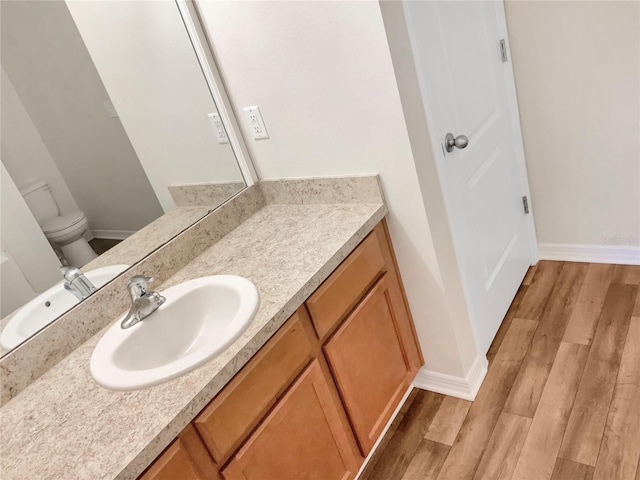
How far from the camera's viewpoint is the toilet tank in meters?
1.27

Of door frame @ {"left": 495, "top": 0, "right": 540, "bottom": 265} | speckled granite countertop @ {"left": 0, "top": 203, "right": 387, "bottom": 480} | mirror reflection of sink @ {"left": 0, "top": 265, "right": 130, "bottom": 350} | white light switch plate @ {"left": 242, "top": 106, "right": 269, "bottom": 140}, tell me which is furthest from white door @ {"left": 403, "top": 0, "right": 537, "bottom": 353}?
mirror reflection of sink @ {"left": 0, "top": 265, "right": 130, "bottom": 350}

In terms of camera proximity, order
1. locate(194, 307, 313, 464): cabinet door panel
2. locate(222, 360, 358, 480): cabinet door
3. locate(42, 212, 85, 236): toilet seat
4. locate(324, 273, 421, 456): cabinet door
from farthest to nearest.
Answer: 1. locate(324, 273, 421, 456): cabinet door
2. locate(42, 212, 85, 236): toilet seat
3. locate(222, 360, 358, 480): cabinet door
4. locate(194, 307, 313, 464): cabinet door panel

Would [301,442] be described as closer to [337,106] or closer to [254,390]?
[254,390]

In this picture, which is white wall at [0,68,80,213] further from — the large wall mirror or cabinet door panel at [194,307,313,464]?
cabinet door panel at [194,307,313,464]

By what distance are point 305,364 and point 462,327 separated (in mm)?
724

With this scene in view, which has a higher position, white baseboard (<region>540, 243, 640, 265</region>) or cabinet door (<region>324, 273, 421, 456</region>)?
cabinet door (<region>324, 273, 421, 456</region>)

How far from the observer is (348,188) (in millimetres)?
1665

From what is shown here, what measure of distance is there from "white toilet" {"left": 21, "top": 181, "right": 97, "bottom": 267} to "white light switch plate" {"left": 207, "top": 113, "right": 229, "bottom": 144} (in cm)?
58

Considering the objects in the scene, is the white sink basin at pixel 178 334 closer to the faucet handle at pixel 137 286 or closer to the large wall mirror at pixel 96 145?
the faucet handle at pixel 137 286

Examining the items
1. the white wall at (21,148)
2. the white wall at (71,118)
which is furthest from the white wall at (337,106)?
the white wall at (21,148)

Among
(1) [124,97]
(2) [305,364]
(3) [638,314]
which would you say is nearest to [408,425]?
(2) [305,364]

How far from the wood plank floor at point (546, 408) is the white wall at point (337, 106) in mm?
204

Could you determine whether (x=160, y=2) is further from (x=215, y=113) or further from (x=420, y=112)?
(x=420, y=112)

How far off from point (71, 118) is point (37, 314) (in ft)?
1.78
